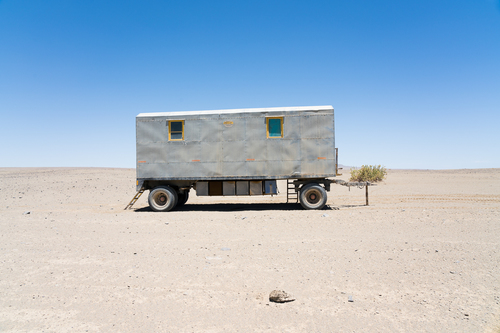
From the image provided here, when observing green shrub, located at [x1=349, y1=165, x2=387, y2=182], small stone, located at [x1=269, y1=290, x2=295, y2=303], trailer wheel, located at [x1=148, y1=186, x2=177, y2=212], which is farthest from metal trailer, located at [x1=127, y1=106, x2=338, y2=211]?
green shrub, located at [x1=349, y1=165, x2=387, y2=182]

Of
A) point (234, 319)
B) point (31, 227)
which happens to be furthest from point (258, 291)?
point (31, 227)

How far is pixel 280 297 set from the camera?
13.3 ft

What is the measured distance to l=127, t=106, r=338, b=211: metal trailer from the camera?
1222 centimetres

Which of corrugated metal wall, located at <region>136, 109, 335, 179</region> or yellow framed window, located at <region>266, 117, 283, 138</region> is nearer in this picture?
corrugated metal wall, located at <region>136, 109, 335, 179</region>

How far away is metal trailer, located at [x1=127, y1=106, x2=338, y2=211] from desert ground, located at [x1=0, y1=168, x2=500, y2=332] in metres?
3.80

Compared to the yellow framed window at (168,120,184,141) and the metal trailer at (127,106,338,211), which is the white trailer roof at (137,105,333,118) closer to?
the metal trailer at (127,106,338,211)

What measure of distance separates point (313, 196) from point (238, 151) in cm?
364

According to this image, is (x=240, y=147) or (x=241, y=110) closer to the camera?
(x=240, y=147)

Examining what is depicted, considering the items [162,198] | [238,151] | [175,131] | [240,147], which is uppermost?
[175,131]

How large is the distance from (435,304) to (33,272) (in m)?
6.33

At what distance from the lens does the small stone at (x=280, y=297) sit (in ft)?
13.3

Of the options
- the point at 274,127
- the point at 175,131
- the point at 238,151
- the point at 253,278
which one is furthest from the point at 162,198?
the point at 253,278

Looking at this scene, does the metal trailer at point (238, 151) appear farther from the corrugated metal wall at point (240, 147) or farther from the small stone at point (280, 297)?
the small stone at point (280, 297)

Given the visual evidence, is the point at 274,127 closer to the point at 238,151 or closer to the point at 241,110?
the point at 241,110
